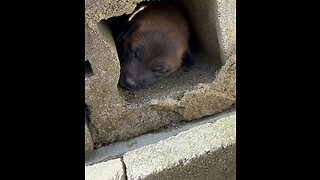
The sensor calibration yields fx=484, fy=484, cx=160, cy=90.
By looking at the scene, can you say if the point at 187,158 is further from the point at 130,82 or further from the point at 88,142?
the point at 130,82

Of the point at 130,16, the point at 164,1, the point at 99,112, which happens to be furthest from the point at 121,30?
the point at 99,112

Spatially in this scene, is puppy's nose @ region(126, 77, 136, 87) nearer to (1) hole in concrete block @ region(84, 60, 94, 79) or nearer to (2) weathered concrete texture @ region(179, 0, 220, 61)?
(1) hole in concrete block @ region(84, 60, 94, 79)

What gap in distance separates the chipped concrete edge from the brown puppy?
59cm

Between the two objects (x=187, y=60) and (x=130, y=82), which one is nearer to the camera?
(x=130, y=82)

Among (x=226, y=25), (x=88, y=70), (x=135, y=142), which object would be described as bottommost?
(x=135, y=142)

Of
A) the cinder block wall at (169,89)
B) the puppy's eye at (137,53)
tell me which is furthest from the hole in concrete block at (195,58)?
the puppy's eye at (137,53)

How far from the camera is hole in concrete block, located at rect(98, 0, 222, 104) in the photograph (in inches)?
88.4

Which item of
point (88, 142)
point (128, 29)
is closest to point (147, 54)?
point (128, 29)

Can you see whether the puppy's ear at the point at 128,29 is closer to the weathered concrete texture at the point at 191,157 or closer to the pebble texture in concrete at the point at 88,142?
A: the pebble texture in concrete at the point at 88,142

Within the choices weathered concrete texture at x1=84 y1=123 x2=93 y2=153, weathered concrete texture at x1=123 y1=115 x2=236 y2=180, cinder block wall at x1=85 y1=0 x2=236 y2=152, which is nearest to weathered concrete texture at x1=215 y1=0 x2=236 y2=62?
cinder block wall at x1=85 y1=0 x2=236 y2=152

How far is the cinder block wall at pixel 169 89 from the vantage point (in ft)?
6.69

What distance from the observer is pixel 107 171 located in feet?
5.84

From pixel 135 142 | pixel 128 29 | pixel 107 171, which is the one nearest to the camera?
pixel 107 171

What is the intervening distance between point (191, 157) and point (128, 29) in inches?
34.4
